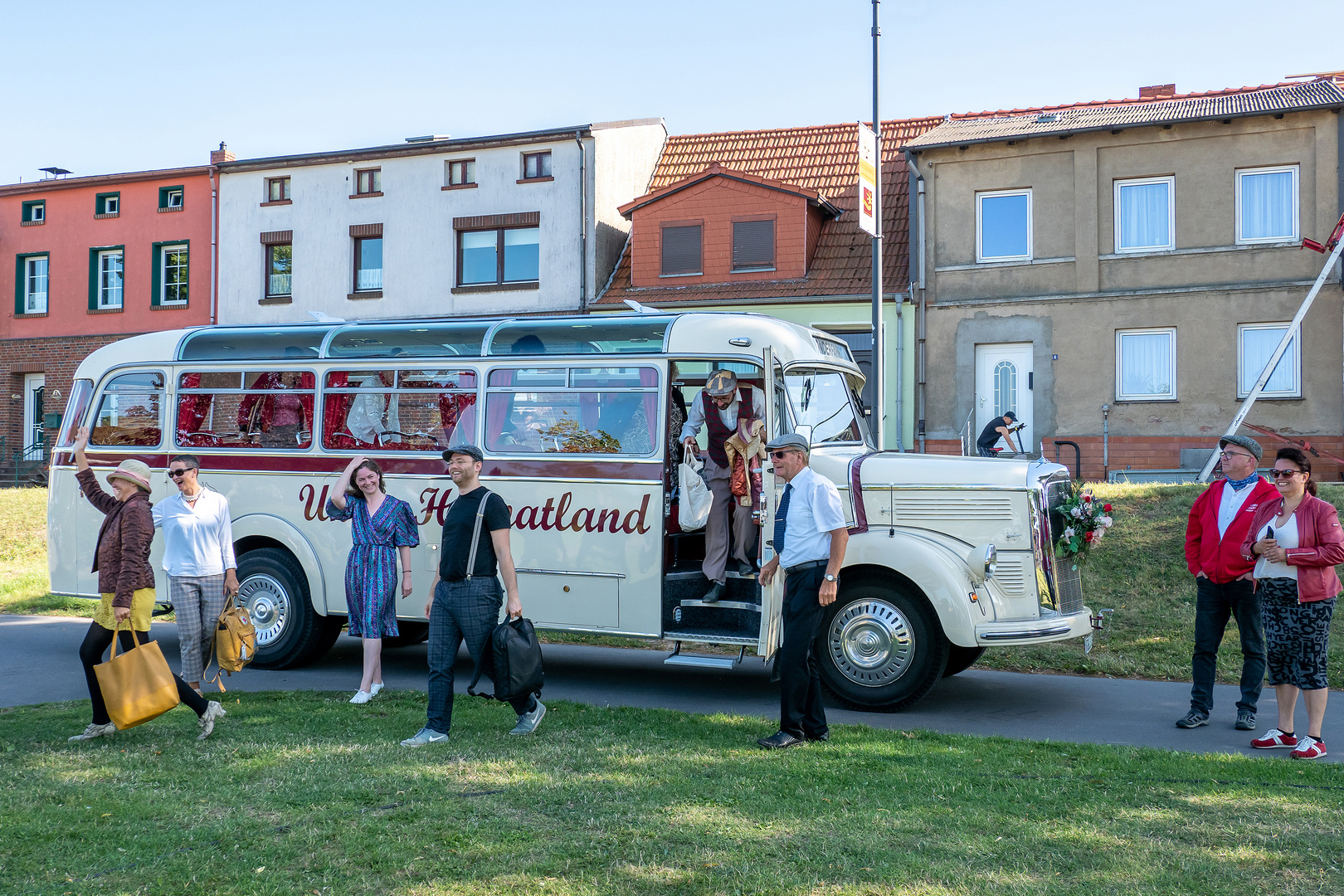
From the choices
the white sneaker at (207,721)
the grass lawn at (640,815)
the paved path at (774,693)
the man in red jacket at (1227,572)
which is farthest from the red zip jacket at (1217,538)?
the white sneaker at (207,721)

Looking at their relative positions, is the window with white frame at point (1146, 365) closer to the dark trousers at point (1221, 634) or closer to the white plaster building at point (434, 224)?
the white plaster building at point (434, 224)

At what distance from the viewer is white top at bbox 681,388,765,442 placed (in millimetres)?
9086

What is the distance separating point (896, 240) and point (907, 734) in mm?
18449

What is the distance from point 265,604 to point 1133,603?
857cm

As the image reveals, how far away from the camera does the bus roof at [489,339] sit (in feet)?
30.2

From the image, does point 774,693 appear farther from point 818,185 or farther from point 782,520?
point 818,185

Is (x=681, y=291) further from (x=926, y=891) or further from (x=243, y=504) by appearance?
(x=926, y=891)

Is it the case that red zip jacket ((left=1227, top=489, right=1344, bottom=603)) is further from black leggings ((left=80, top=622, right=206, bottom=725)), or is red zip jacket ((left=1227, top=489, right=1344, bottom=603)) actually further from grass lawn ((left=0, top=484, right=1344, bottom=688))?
black leggings ((left=80, top=622, right=206, bottom=725))

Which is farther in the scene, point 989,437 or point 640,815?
point 989,437

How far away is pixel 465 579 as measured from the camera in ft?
23.8

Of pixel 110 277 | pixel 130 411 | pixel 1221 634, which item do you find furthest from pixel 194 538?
pixel 110 277

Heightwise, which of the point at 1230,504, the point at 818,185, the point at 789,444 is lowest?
the point at 1230,504

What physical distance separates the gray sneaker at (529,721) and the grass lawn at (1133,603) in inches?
181

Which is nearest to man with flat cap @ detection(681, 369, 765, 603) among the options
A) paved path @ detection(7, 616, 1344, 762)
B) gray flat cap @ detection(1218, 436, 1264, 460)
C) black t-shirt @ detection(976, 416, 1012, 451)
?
paved path @ detection(7, 616, 1344, 762)
